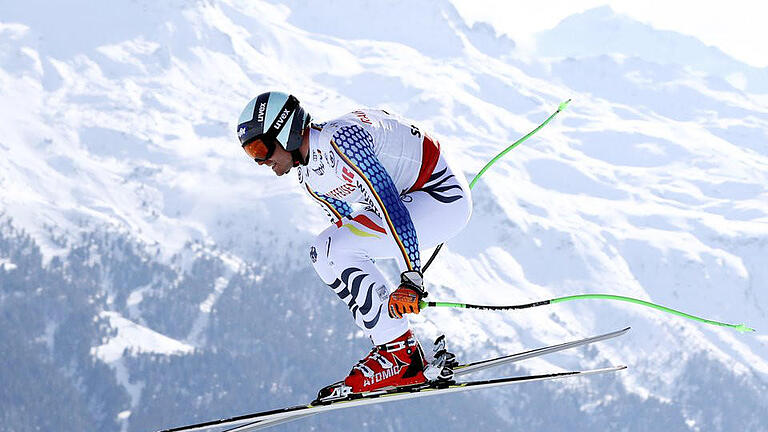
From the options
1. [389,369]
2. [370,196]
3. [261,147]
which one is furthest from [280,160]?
[389,369]

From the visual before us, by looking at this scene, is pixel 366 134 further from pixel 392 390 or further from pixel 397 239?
pixel 392 390

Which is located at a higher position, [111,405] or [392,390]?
[392,390]

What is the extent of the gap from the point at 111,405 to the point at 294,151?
200 m

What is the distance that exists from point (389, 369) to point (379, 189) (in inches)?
66.1

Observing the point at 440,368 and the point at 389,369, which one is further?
the point at 389,369

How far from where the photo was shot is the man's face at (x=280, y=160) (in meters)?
7.81

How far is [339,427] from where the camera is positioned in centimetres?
19625

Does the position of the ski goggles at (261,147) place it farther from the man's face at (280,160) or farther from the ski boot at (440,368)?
the ski boot at (440,368)

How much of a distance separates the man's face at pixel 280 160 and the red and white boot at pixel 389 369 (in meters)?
1.76

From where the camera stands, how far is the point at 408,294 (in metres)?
7.13

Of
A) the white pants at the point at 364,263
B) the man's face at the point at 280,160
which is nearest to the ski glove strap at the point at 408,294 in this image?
the white pants at the point at 364,263

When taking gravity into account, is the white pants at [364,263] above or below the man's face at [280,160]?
below

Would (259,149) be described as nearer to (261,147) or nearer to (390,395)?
(261,147)

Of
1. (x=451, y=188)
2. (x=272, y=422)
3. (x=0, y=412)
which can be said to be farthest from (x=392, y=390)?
(x=0, y=412)
